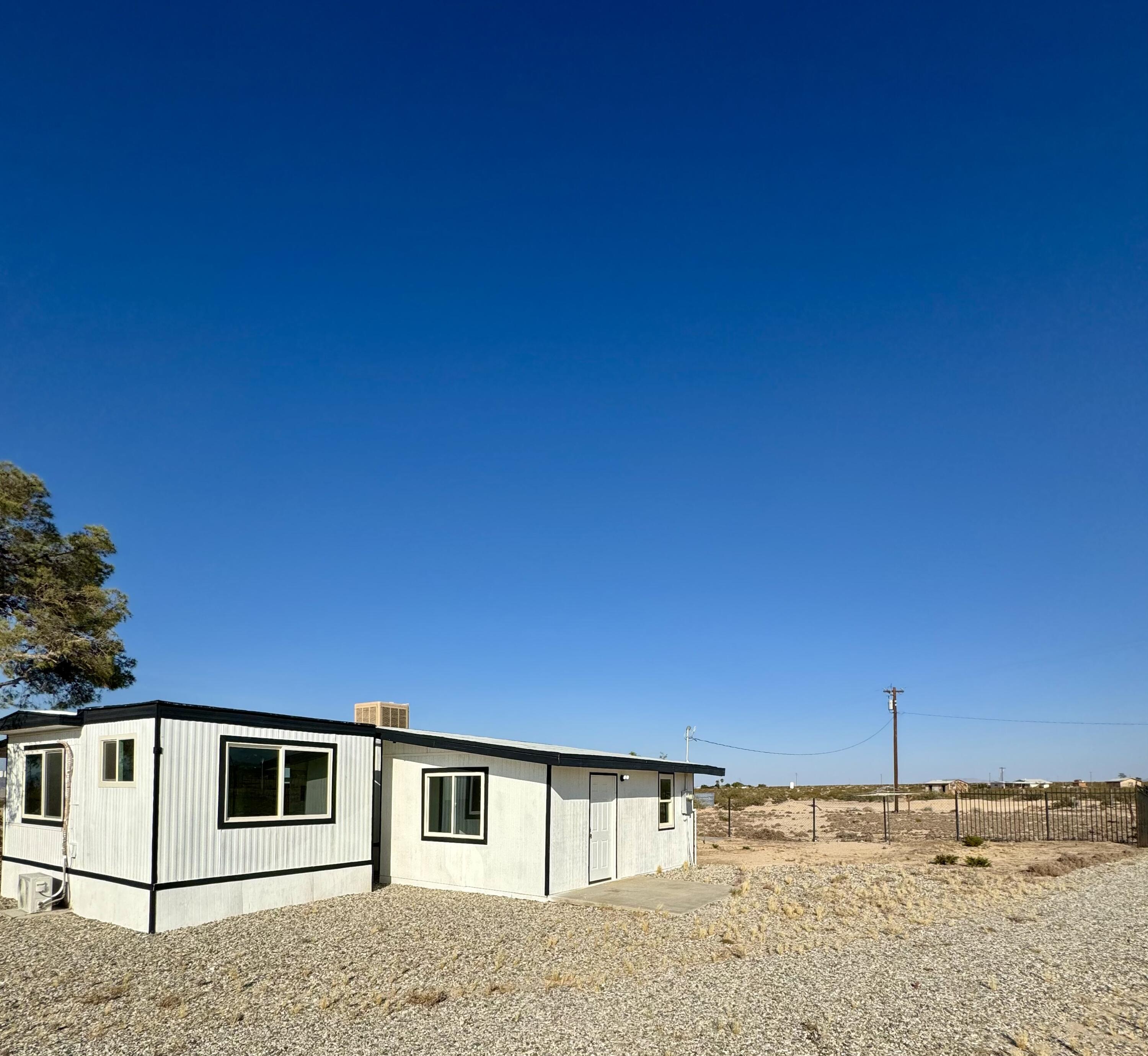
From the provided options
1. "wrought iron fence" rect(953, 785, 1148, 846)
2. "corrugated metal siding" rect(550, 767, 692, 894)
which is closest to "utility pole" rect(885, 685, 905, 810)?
"wrought iron fence" rect(953, 785, 1148, 846)

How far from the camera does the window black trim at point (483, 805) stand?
14.8m

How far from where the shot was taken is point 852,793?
2702 inches

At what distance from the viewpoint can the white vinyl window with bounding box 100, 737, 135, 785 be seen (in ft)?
39.4

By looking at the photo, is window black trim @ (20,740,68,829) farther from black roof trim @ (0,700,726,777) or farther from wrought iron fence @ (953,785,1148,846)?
wrought iron fence @ (953,785,1148,846)

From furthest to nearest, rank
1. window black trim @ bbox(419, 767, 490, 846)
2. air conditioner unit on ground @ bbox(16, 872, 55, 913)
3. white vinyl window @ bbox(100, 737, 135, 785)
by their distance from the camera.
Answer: window black trim @ bbox(419, 767, 490, 846)
air conditioner unit on ground @ bbox(16, 872, 55, 913)
white vinyl window @ bbox(100, 737, 135, 785)

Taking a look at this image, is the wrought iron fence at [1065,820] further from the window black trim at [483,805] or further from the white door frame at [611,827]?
the window black trim at [483,805]

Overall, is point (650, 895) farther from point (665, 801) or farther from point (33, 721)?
point (33, 721)

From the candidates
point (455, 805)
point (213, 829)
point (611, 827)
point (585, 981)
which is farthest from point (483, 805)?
point (585, 981)

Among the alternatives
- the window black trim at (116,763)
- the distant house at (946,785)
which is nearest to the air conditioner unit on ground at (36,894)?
the window black trim at (116,763)

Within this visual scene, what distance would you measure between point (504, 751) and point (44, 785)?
7.49 meters

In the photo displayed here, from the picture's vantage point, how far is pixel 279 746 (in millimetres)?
13109

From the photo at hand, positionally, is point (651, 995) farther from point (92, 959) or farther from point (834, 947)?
point (92, 959)

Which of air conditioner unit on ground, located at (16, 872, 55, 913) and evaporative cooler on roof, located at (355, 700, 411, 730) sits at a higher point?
evaporative cooler on roof, located at (355, 700, 411, 730)

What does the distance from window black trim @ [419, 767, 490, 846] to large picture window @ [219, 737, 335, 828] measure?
1.91 metres
